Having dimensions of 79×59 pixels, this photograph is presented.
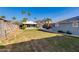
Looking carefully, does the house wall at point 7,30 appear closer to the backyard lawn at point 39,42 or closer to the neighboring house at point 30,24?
the backyard lawn at point 39,42

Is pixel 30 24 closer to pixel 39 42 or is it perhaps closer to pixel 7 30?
pixel 39 42

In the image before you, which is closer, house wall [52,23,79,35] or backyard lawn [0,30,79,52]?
backyard lawn [0,30,79,52]

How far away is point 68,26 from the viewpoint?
20.8 ft

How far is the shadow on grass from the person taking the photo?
6.12 m

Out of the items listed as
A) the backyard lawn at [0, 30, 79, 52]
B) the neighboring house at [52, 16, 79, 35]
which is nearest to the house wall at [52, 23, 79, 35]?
the neighboring house at [52, 16, 79, 35]

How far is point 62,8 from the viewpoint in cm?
614

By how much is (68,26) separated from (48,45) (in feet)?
2.31

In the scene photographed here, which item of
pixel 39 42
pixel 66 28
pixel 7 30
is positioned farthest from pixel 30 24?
pixel 66 28

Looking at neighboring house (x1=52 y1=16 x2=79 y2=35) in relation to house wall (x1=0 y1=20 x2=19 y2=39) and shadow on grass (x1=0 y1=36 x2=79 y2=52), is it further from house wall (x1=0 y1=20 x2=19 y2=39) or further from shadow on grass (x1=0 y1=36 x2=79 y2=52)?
house wall (x1=0 y1=20 x2=19 y2=39)
